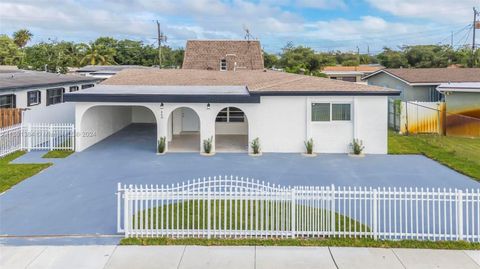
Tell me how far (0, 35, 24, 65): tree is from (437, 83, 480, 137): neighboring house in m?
58.6

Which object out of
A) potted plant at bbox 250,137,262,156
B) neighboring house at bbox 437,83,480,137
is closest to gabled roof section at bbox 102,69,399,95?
potted plant at bbox 250,137,262,156

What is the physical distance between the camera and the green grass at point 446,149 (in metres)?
16.1

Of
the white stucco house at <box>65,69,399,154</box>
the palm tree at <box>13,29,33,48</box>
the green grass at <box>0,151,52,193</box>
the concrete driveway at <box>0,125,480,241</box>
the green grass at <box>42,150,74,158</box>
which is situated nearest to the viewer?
the concrete driveway at <box>0,125,480,241</box>

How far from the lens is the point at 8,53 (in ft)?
204

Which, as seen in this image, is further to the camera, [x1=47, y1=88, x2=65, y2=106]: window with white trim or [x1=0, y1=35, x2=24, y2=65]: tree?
[x1=0, y1=35, x2=24, y2=65]: tree

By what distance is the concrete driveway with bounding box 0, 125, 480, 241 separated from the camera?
1022cm

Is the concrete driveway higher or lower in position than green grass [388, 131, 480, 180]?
lower

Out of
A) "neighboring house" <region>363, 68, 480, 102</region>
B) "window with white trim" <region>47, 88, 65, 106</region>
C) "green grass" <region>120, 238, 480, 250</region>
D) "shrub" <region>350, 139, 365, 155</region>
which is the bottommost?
"green grass" <region>120, 238, 480, 250</region>

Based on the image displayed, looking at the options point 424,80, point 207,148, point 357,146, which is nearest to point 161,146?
point 207,148

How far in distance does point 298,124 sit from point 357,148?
2839mm

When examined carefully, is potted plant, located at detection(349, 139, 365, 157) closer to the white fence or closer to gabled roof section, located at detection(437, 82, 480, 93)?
the white fence

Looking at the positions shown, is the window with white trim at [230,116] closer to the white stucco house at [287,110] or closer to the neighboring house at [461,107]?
the white stucco house at [287,110]

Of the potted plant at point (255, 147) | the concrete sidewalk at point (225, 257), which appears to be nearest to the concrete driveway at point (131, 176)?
the potted plant at point (255, 147)

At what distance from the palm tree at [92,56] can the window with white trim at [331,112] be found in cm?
5831
